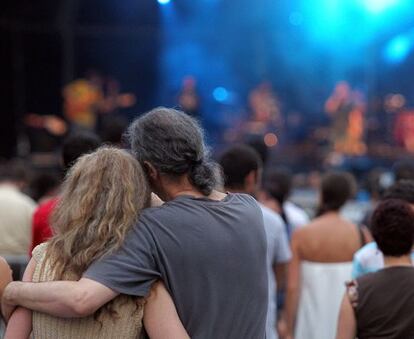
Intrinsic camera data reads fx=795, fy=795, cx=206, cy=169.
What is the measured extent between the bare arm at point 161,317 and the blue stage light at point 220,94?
49.9 ft

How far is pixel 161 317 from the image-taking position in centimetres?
207

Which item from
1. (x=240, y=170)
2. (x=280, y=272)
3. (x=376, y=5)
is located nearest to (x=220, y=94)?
(x=376, y=5)

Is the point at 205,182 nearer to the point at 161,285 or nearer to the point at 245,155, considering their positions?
the point at 161,285

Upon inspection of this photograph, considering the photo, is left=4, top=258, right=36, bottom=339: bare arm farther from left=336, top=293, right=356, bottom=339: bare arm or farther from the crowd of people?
left=336, top=293, right=356, bottom=339: bare arm

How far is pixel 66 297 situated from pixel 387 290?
1.33m

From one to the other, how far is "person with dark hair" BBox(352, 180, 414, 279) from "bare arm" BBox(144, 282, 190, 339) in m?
1.40

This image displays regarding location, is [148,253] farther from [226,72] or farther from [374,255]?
[226,72]

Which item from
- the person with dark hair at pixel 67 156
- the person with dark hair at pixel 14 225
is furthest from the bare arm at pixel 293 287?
the person with dark hair at pixel 14 225

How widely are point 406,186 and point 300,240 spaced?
91 cm

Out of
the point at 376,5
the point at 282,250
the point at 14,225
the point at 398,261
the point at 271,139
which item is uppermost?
the point at 376,5

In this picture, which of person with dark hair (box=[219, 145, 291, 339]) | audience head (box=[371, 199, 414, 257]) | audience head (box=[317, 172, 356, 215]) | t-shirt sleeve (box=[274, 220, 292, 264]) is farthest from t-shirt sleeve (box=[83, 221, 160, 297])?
audience head (box=[317, 172, 356, 215])

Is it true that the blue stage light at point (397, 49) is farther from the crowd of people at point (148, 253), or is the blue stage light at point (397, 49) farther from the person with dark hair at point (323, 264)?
the crowd of people at point (148, 253)

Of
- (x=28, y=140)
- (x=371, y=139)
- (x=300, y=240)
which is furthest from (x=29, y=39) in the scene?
(x=300, y=240)

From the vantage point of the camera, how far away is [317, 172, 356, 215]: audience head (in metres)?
4.45
